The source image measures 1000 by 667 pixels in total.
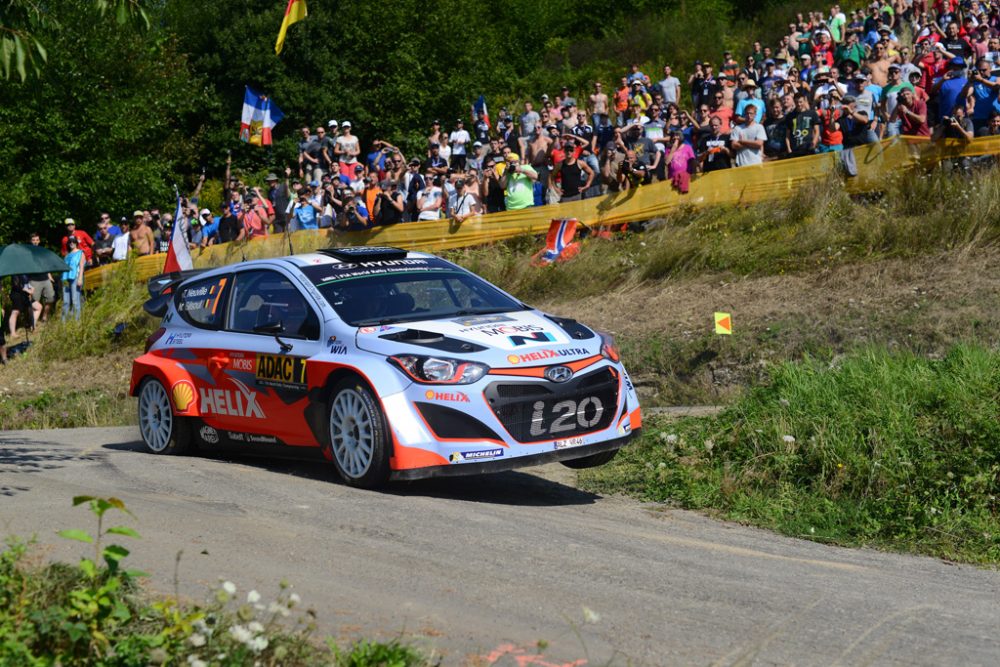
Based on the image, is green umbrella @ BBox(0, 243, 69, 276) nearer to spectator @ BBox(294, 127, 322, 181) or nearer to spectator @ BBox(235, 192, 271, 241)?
spectator @ BBox(235, 192, 271, 241)

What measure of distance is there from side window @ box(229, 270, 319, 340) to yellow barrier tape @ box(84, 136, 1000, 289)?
9.06 m

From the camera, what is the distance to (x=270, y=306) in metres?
10.2

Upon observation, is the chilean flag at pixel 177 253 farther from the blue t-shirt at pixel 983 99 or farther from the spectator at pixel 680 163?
the blue t-shirt at pixel 983 99

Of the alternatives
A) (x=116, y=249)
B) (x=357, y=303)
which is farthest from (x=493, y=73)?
(x=357, y=303)

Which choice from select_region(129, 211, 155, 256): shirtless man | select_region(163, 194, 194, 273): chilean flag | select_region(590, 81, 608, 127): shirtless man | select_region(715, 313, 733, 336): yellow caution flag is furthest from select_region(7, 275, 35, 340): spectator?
select_region(715, 313, 733, 336): yellow caution flag

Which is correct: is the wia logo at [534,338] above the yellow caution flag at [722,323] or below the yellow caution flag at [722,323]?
above

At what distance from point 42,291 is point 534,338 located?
61.3 ft

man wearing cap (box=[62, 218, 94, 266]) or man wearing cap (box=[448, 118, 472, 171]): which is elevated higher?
man wearing cap (box=[448, 118, 472, 171])

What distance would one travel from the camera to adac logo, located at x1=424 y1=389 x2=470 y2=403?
8.54 meters

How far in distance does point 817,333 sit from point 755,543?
606 cm

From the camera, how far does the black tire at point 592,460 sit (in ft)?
30.3

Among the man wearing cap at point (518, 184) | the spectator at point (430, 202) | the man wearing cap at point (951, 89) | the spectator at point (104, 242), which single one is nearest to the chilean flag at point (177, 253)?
the spectator at point (430, 202)

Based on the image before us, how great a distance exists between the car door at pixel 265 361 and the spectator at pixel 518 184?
383 inches

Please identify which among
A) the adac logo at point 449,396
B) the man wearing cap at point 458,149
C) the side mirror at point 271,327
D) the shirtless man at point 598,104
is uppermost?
the shirtless man at point 598,104
